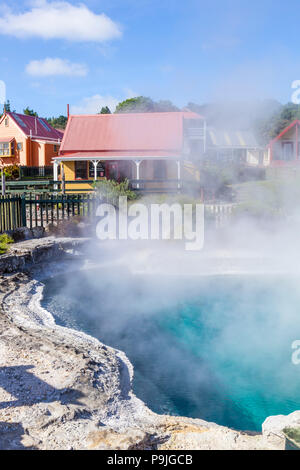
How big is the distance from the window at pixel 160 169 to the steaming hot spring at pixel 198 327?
25.5 ft

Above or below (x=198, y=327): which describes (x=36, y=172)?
above

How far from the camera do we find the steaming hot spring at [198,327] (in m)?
4.29

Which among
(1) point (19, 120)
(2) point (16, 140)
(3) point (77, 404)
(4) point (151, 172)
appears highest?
(1) point (19, 120)

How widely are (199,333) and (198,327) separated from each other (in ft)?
0.67

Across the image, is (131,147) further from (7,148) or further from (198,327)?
(198,327)

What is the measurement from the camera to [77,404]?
352 cm

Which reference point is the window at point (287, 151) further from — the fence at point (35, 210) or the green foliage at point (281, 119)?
the fence at point (35, 210)

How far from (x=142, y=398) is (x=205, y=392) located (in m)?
0.68

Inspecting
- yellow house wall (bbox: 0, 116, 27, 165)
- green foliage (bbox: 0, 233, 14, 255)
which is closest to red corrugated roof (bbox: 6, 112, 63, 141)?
yellow house wall (bbox: 0, 116, 27, 165)

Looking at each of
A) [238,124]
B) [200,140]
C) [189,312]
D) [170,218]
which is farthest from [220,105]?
[200,140]

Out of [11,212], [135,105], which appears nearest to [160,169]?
[11,212]

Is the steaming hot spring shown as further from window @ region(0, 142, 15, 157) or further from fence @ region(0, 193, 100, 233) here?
window @ region(0, 142, 15, 157)

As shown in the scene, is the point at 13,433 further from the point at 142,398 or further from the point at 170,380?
the point at 170,380

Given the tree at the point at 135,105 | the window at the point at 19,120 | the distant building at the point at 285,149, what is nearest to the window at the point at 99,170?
the tree at the point at 135,105
